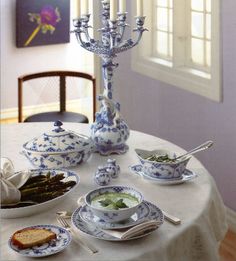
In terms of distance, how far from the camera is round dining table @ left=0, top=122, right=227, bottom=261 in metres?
1.68

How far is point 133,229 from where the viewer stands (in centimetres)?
173

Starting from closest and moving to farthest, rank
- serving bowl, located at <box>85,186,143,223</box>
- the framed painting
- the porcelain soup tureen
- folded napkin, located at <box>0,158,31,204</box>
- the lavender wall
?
serving bowl, located at <box>85,186,143,223</box> < folded napkin, located at <box>0,158,31,204</box> < the porcelain soup tureen < the lavender wall < the framed painting

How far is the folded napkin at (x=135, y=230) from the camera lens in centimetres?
172

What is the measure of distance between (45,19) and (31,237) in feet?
15.3

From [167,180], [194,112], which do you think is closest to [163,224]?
[167,180]

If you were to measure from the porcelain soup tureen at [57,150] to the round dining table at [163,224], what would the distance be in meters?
0.05

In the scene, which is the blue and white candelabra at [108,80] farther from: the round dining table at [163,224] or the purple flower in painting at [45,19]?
the purple flower in painting at [45,19]

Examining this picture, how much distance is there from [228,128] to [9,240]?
7.35 ft

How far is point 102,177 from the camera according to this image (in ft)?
7.06

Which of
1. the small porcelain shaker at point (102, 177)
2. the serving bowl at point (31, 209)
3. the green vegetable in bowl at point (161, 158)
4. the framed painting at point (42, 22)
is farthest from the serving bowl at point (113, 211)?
the framed painting at point (42, 22)

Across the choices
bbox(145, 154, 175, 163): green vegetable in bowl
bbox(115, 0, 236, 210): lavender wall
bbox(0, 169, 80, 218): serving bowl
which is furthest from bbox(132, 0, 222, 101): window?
A: bbox(0, 169, 80, 218): serving bowl

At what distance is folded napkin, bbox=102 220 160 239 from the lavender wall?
2.02 meters

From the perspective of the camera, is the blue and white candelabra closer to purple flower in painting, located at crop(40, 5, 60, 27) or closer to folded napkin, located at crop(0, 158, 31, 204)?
folded napkin, located at crop(0, 158, 31, 204)

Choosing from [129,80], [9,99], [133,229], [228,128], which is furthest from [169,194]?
[9,99]
